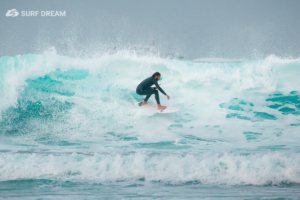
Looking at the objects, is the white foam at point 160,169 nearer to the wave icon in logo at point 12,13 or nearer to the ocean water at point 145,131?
the ocean water at point 145,131

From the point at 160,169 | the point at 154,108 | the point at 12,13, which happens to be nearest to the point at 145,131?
the point at 154,108

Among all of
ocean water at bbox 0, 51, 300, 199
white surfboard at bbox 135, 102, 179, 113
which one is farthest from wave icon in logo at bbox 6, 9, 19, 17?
white surfboard at bbox 135, 102, 179, 113

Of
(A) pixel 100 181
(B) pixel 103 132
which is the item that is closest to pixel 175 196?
(A) pixel 100 181

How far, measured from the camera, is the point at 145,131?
16.2ft

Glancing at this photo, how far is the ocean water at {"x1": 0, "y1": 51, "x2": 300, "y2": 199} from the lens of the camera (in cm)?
277

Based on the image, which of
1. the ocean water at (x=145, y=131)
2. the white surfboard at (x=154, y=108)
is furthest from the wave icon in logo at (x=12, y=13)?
the white surfboard at (x=154, y=108)

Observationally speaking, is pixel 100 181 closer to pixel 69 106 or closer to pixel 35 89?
pixel 69 106

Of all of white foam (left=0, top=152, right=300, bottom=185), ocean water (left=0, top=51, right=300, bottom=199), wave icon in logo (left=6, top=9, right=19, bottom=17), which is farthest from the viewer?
wave icon in logo (left=6, top=9, right=19, bottom=17)

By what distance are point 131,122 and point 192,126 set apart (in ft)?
4.79

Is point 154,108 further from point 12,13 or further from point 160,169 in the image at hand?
point 12,13

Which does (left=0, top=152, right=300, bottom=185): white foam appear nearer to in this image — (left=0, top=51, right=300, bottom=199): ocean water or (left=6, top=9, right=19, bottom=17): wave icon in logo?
(left=0, top=51, right=300, bottom=199): ocean water

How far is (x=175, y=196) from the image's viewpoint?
2.37m

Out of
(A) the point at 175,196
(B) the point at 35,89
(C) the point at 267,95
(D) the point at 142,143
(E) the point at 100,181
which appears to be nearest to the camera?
A: (A) the point at 175,196

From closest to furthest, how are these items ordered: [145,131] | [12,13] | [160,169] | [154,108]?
[160,169] < [145,131] < [154,108] < [12,13]
